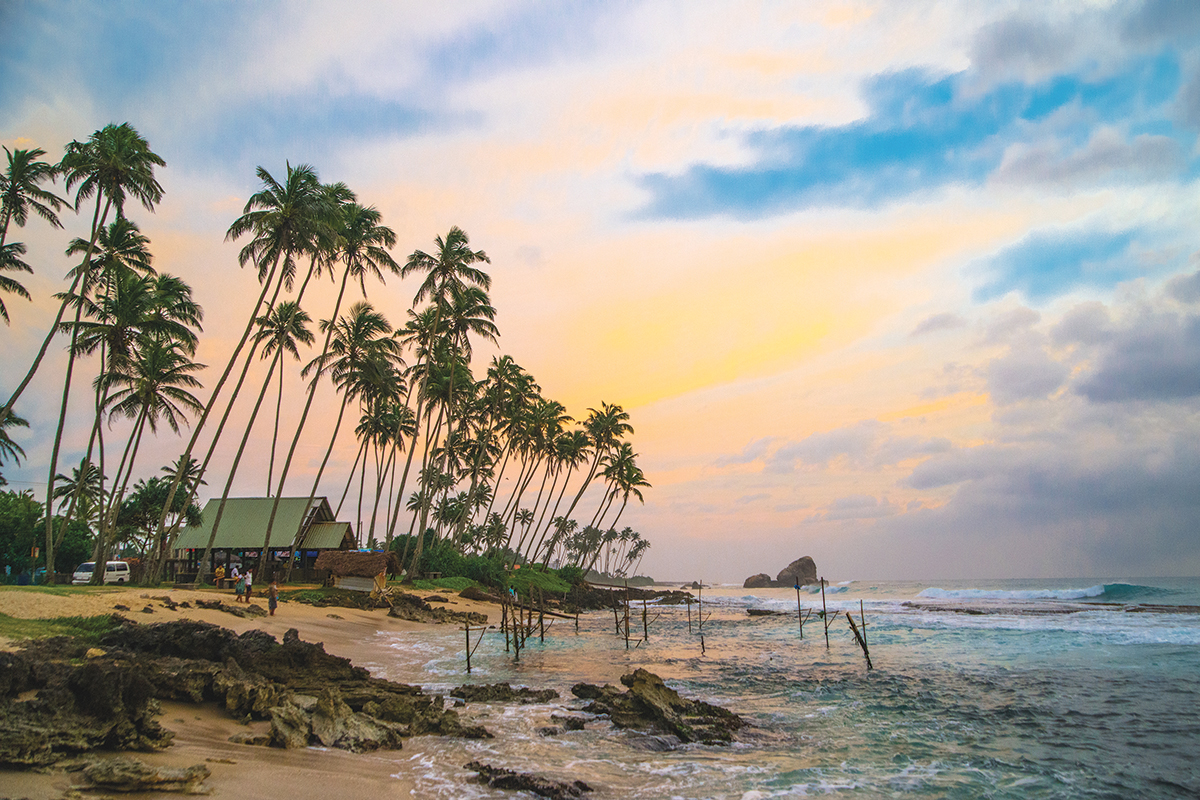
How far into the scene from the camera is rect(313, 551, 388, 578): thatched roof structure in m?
39.2

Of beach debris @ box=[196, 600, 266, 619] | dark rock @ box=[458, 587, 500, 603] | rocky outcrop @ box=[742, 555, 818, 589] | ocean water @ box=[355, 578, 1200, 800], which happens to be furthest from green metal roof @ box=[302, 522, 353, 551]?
rocky outcrop @ box=[742, 555, 818, 589]

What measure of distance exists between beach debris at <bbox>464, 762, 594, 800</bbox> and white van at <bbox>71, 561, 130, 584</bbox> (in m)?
36.5

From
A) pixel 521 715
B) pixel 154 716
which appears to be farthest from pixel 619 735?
pixel 154 716

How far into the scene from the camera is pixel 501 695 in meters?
16.1

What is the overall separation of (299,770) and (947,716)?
1427 cm

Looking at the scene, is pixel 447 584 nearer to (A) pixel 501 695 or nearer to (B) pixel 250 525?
(B) pixel 250 525

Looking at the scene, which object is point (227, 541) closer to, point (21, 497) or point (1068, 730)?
point (21, 497)

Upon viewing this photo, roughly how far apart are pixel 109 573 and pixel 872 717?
136 feet

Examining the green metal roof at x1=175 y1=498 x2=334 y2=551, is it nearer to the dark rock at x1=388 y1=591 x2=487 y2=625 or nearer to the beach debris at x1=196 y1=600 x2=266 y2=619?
the dark rock at x1=388 y1=591 x2=487 y2=625

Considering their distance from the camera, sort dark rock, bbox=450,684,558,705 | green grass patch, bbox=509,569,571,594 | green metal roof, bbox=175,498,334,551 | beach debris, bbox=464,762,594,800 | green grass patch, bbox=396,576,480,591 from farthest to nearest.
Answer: green grass patch, bbox=509,569,571,594, green grass patch, bbox=396,576,480,591, green metal roof, bbox=175,498,334,551, dark rock, bbox=450,684,558,705, beach debris, bbox=464,762,594,800

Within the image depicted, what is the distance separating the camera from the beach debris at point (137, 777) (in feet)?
22.5

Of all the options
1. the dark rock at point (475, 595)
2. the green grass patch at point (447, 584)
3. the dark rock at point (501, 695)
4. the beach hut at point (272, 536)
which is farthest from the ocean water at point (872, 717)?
the beach hut at point (272, 536)

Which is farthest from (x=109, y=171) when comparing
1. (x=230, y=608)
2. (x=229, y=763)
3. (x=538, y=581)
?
(x=538, y=581)

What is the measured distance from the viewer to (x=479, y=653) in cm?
2602
